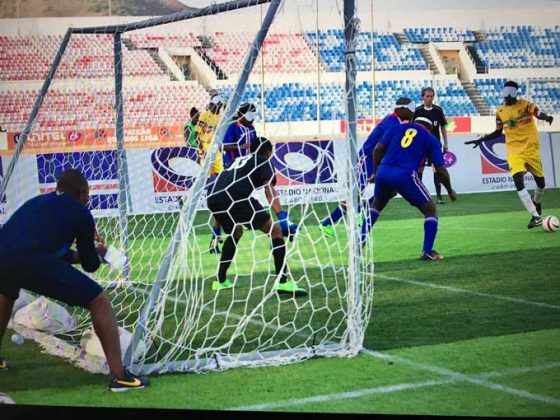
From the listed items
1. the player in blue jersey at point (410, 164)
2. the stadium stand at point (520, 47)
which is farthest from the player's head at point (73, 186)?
the stadium stand at point (520, 47)

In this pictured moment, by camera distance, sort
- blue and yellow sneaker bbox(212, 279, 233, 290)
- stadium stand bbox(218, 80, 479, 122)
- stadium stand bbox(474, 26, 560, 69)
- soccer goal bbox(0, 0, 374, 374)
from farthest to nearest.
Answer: stadium stand bbox(218, 80, 479, 122) → stadium stand bbox(474, 26, 560, 69) → blue and yellow sneaker bbox(212, 279, 233, 290) → soccer goal bbox(0, 0, 374, 374)

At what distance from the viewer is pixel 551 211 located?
45.0 feet

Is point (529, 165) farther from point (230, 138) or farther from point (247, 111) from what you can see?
point (247, 111)

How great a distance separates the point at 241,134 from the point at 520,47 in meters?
15.9

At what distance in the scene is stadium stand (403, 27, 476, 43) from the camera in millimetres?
24859

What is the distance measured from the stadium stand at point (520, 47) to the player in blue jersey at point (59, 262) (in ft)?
65.8

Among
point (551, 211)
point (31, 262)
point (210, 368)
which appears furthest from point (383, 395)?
point (551, 211)

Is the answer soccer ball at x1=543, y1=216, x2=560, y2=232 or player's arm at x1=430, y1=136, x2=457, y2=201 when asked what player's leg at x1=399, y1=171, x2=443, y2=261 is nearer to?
player's arm at x1=430, y1=136, x2=457, y2=201

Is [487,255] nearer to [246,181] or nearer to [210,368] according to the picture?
→ [246,181]

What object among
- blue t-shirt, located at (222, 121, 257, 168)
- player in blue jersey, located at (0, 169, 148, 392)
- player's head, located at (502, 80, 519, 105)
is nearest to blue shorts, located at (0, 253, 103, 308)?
player in blue jersey, located at (0, 169, 148, 392)

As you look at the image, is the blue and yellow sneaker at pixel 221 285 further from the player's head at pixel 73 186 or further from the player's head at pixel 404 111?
the player's head at pixel 73 186

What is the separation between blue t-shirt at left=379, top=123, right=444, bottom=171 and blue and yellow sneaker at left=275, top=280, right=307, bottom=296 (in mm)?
2158

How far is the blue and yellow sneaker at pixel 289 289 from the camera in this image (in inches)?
287

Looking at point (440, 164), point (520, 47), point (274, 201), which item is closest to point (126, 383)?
point (274, 201)
